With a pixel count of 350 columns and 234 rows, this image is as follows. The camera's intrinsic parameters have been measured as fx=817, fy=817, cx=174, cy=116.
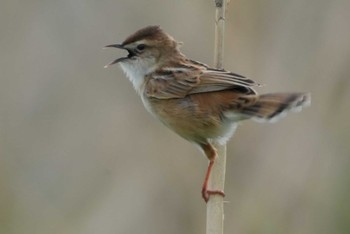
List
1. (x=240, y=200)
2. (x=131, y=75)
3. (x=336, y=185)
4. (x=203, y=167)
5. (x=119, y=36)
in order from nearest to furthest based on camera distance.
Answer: (x=131, y=75)
(x=336, y=185)
(x=240, y=200)
(x=203, y=167)
(x=119, y=36)

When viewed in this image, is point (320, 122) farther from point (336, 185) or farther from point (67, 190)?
point (67, 190)

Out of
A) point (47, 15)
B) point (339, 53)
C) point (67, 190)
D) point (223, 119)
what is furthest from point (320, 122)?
point (47, 15)

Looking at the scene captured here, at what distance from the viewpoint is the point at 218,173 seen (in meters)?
3.23

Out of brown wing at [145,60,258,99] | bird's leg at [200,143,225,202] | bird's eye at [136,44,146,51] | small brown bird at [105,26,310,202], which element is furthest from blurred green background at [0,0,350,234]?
bird's eye at [136,44,146,51]

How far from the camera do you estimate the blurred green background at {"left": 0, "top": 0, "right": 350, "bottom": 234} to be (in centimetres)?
436

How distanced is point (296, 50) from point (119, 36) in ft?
3.64

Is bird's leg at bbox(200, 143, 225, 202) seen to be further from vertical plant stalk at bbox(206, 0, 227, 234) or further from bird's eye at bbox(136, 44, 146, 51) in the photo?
bird's eye at bbox(136, 44, 146, 51)

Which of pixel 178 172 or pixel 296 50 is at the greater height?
pixel 296 50

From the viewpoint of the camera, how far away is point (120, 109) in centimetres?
488

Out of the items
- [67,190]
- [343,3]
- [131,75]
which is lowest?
[67,190]

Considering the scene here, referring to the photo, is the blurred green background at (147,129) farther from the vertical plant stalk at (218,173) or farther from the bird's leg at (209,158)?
the vertical plant stalk at (218,173)

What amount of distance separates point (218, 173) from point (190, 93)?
0.47 metres

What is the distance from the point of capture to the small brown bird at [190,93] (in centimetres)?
333

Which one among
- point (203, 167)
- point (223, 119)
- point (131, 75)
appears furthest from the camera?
point (203, 167)
